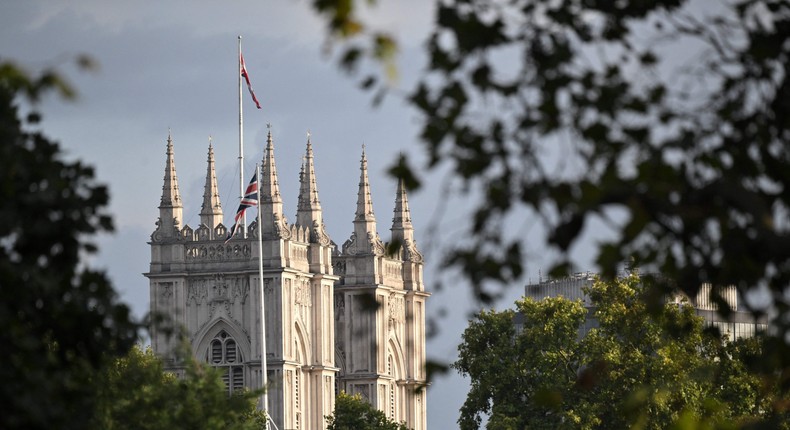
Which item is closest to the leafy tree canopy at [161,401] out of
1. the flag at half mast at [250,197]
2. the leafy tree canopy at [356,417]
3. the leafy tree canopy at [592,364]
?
the leafy tree canopy at [592,364]

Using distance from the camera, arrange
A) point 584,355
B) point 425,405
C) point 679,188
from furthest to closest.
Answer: point 425,405 → point 584,355 → point 679,188

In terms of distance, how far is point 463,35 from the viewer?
19875mm

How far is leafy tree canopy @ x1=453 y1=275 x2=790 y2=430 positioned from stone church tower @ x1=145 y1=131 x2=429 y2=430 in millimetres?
16050

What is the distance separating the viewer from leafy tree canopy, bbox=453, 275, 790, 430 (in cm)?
8944

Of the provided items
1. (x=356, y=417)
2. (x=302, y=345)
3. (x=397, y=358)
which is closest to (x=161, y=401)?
(x=356, y=417)

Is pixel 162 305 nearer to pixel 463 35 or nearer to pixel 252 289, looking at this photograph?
pixel 252 289

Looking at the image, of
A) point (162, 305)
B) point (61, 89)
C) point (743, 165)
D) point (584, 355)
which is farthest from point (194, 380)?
point (162, 305)

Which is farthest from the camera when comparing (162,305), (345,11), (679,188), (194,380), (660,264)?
(162,305)

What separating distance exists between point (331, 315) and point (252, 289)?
5.56m

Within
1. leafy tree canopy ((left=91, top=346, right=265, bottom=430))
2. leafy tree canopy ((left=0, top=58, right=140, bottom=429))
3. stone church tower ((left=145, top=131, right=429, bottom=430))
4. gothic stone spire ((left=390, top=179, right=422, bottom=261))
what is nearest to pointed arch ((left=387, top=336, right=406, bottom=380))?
stone church tower ((left=145, top=131, right=429, bottom=430))

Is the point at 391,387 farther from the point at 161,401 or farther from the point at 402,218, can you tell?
the point at 161,401

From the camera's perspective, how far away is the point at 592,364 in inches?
3292

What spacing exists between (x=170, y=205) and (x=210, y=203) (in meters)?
2.05

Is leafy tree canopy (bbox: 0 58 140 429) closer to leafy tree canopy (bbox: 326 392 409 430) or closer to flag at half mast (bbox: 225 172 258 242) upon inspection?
leafy tree canopy (bbox: 326 392 409 430)
